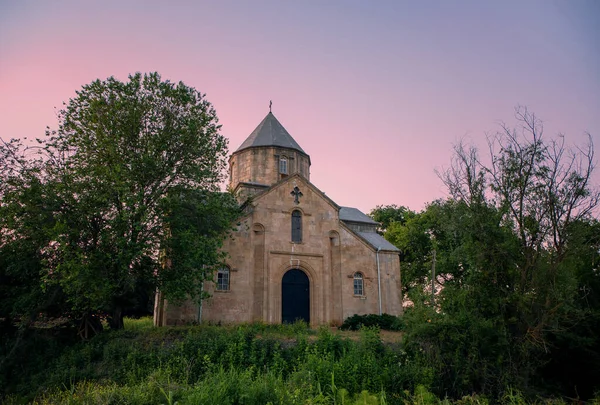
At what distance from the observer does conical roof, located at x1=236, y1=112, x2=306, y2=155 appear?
87.9ft

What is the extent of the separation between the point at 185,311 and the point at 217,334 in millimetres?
5665

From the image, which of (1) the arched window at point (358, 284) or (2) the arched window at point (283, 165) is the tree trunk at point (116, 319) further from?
(2) the arched window at point (283, 165)

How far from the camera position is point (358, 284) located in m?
23.1

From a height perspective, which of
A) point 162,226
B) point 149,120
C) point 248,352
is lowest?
point 248,352

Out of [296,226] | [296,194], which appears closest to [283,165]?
[296,194]

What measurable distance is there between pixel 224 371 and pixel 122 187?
7.56 m

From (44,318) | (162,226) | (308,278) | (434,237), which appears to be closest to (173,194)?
(162,226)

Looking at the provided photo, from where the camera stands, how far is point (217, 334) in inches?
555

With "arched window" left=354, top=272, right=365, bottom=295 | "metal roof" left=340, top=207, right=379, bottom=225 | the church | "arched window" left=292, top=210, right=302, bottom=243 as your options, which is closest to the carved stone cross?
the church

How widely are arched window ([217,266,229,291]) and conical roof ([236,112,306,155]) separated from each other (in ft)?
30.1

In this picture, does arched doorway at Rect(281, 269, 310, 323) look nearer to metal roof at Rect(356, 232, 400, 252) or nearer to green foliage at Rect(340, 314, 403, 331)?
green foliage at Rect(340, 314, 403, 331)

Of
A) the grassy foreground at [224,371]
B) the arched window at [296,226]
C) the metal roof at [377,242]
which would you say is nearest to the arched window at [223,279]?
the arched window at [296,226]

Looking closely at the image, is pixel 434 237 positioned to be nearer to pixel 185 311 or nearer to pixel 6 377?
pixel 185 311

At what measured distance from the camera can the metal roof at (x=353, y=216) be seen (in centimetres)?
2784
